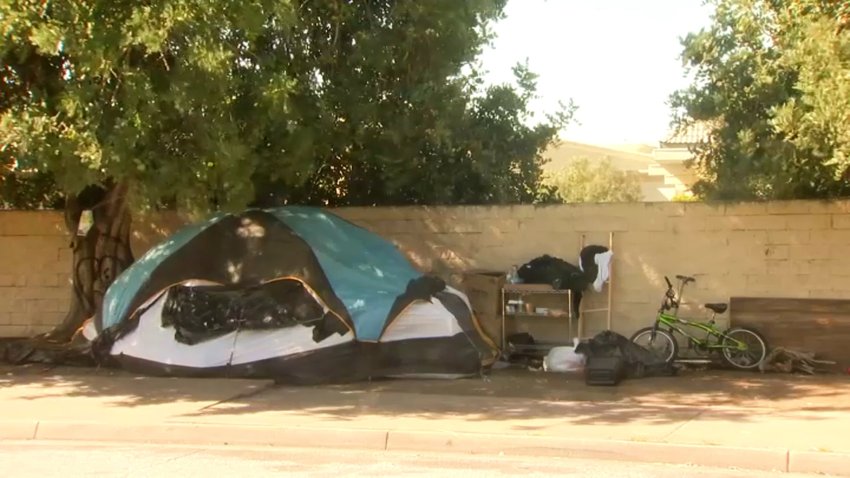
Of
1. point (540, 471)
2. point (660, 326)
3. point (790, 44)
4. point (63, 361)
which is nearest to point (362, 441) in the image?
point (540, 471)

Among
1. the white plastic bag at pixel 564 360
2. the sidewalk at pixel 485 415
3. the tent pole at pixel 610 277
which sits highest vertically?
the tent pole at pixel 610 277

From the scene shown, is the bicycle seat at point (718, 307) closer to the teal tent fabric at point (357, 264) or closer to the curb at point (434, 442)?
the teal tent fabric at point (357, 264)

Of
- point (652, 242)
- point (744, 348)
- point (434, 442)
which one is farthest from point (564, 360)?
point (434, 442)

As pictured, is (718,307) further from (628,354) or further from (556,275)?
(556,275)

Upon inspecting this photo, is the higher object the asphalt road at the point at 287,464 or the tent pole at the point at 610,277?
the tent pole at the point at 610,277

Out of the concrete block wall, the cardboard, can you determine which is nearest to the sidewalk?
the cardboard

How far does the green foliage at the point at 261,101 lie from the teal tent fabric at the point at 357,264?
0.63 meters

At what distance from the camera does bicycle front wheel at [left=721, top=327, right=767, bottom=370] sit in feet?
37.6

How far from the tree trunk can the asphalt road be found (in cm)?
465

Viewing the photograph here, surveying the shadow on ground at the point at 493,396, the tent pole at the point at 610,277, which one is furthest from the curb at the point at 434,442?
the tent pole at the point at 610,277

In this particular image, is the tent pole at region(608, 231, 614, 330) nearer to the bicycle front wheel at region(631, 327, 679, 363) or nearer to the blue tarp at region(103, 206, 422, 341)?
the bicycle front wheel at region(631, 327, 679, 363)

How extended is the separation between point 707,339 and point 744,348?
0.43 metres

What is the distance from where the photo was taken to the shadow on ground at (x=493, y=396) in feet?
29.9

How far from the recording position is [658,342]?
38.1 feet
